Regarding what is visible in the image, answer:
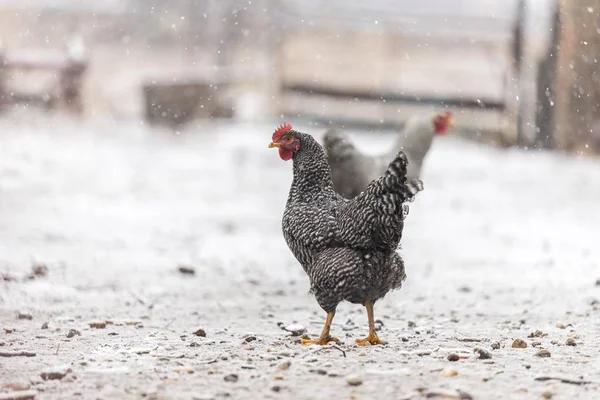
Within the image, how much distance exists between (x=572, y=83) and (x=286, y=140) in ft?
32.0

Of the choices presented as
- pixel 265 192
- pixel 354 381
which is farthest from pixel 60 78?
pixel 354 381

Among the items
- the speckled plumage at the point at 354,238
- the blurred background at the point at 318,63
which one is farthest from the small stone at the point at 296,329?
the blurred background at the point at 318,63

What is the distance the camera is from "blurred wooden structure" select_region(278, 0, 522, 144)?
54.2 feet

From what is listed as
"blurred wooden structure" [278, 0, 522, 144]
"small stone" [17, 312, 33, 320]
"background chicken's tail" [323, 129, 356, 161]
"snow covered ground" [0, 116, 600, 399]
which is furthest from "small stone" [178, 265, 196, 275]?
"blurred wooden structure" [278, 0, 522, 144]

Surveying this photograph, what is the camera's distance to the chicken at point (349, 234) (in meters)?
4.58

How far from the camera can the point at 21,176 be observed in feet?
41.4

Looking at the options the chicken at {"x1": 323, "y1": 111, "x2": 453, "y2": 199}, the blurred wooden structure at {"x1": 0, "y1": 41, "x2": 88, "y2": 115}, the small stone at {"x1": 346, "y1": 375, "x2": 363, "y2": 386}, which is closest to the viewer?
the small stone at {"x1": 346, "y1": 375, "x2": 363, "y2": 386}

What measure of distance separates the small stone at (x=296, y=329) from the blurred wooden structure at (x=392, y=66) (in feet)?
34.1

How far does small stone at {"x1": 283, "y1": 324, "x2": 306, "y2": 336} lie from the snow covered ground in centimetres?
7

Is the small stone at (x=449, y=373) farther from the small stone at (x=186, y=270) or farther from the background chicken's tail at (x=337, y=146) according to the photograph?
the small stone at (x=186, y=270)

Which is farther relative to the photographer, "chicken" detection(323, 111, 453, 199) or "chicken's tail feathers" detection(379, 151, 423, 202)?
"chicken" detection(323, 111, 453, 199)

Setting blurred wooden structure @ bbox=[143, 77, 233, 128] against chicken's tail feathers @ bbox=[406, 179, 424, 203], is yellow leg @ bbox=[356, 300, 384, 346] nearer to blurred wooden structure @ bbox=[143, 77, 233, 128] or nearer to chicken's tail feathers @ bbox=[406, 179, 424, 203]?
chicken's tail feathers @ bbox=[406, 179, 424, 203]

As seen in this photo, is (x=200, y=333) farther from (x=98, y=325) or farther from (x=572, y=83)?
(x=572, y=83)

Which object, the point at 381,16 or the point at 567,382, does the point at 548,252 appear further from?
the point at 381,16
